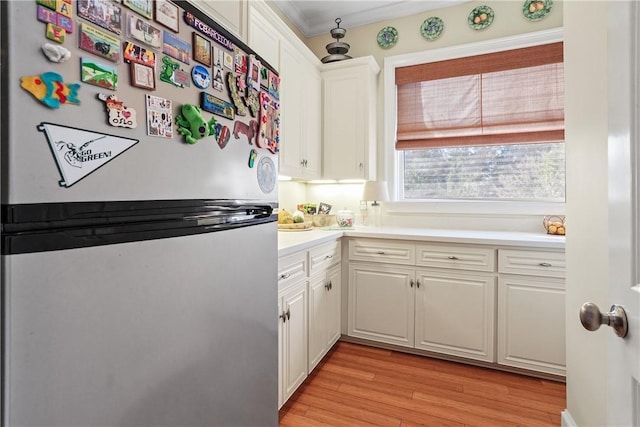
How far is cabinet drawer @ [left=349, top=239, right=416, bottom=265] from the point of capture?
2.31 metres

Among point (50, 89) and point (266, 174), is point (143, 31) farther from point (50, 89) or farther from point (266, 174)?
point (266, 174)

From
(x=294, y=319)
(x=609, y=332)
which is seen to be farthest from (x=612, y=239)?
(x=294, y=319)

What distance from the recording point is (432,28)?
9.14ft

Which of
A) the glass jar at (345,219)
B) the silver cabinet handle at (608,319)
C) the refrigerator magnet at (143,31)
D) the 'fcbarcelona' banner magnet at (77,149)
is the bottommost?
the silver cabinet handle at (608,319)

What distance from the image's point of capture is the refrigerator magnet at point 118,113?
0.60 meters

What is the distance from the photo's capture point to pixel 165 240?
0.72 metres

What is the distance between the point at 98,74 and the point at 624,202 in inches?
37.1

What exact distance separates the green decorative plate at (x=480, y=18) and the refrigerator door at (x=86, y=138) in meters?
2.61

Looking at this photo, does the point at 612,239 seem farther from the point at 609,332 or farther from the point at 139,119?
the point at 139,119

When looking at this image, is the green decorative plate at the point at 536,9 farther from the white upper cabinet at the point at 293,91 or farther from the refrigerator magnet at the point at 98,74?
the refrigerator magnet at the point at 98,74

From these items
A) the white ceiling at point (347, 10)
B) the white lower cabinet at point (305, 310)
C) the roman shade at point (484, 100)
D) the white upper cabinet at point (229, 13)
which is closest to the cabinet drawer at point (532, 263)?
the roman shade at point (484, 100)

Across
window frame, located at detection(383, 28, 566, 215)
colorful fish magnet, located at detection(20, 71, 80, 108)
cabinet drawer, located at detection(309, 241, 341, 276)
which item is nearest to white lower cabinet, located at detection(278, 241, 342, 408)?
cabinet drawer, located at detection(309, 241, 341, 276)

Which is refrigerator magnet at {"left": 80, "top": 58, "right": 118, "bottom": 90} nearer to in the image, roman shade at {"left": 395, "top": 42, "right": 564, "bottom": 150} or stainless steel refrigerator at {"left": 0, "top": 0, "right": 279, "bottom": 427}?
stainless steel refrigerator at {"left": 0, "top": 0, "right": 279, "bottom": 427}

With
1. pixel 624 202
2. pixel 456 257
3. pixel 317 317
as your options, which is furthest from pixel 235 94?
pixel 456 257
